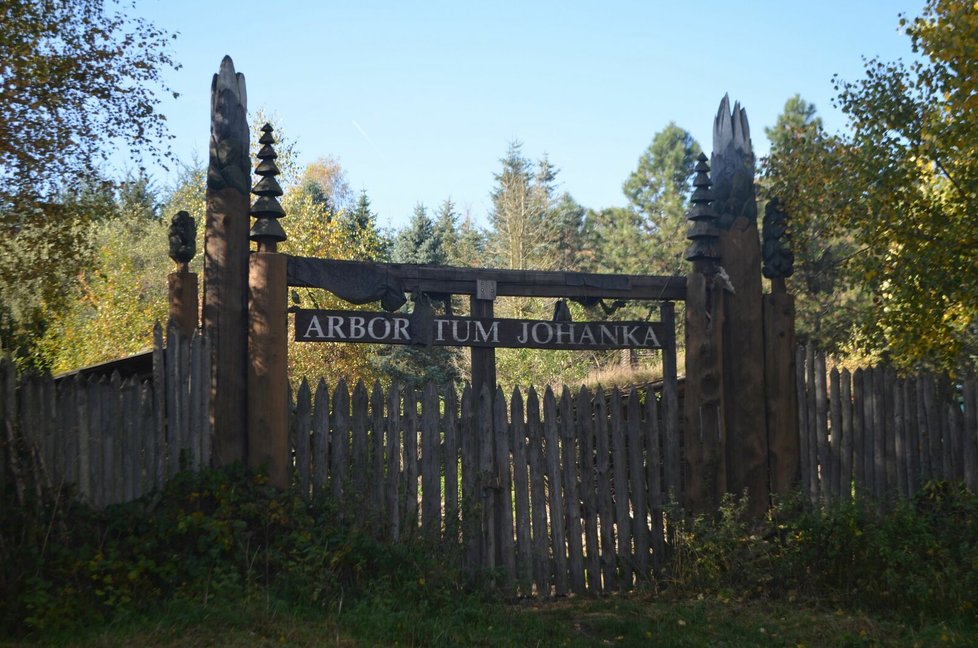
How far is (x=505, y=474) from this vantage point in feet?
30.5

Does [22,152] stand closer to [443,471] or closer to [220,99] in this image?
[220,99]

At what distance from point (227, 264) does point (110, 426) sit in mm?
1780

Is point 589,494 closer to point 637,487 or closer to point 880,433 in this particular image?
point 637,487

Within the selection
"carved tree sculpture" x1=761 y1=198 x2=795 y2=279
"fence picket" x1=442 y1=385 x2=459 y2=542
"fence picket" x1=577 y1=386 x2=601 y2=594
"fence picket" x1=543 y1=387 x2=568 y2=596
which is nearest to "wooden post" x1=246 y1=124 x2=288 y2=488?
"fence picket" x1=442 y1=385 x2=459 y2=542

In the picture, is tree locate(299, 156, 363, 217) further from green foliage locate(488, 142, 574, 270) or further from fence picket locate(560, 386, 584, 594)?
fence picket locate(560, 386, 584, 594)

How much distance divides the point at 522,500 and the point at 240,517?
270cm

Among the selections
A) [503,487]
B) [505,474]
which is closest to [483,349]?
[505,474]

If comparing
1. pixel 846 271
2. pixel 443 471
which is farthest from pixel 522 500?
pixel 846 271

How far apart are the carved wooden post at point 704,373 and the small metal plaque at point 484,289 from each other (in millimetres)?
2148

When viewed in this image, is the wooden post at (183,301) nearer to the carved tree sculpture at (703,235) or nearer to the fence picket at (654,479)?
the fence picket at (654,479)

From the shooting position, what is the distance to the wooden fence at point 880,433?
31.5 ft

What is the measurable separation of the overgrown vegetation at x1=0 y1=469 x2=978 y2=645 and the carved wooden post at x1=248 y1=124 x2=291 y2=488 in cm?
27

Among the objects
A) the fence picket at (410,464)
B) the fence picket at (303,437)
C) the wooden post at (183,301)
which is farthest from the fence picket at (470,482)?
the wooden post at (183,301)

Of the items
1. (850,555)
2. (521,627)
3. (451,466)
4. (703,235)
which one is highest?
(703,235)
